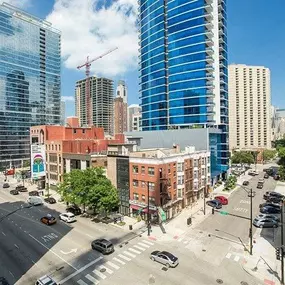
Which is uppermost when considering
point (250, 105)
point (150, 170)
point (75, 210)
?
point (250, 105)

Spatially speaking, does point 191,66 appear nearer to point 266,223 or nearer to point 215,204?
point 215,204

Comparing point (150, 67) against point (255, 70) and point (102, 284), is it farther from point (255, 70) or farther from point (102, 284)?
point (255, 70)

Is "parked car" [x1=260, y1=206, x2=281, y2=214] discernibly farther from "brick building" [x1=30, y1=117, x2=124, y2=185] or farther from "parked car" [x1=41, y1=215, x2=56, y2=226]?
"parked car" [x1=41, y1=215, x2=56, y2=226]

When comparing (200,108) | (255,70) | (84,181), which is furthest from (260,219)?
(255,70)

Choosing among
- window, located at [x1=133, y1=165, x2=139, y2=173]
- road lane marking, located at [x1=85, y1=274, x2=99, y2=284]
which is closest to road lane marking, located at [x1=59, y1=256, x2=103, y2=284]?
road lane marking, located at [x1=85, y1=274, x2=99, y2=284]

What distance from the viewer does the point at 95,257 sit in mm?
31672

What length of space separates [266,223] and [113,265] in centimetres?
2870

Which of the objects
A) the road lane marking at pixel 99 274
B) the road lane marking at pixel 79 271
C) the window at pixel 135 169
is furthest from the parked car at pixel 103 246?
the window at pixel 135 169

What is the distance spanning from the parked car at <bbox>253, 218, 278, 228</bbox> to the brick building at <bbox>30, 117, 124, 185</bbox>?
118 ft

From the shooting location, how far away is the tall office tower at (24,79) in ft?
454

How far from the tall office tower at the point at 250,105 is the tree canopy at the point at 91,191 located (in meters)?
161

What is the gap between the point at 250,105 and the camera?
183 metres

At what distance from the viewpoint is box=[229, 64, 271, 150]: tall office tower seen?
182 metres

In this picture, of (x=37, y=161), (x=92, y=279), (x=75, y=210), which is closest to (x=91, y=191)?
(x=75, y=210)
